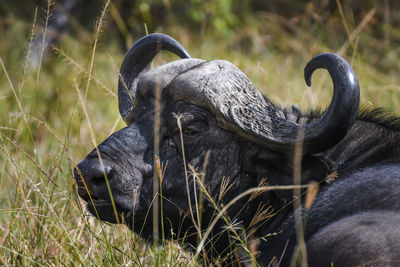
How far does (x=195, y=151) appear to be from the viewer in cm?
319

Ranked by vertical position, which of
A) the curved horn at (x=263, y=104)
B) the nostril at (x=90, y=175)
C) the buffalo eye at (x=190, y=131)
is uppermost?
the curved horn at (x=263, y=104)

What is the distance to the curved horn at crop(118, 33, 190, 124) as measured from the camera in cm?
378

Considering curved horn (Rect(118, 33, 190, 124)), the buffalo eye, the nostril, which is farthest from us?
curved horn (Rect(118, 33, 190, 124))

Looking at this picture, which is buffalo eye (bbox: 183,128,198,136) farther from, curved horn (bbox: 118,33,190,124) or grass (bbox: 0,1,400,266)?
curved horn (bbox: 118,33,190,124)

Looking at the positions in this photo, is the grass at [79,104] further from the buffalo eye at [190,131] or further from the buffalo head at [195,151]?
the buffalo eye at [190,131]

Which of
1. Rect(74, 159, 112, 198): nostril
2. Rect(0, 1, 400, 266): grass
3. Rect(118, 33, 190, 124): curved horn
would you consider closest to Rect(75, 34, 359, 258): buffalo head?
Rect(74, 159, 112, 198): nostril

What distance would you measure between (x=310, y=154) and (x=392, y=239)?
783 mm

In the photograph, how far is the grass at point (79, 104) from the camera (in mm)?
3236

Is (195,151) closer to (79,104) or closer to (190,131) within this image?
(190,131)

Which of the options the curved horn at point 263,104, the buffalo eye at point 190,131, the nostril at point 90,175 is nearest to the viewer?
the curved horn at point 263,104

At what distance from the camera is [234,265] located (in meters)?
3.16

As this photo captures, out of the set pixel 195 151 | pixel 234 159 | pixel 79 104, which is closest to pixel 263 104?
pixel 234 159

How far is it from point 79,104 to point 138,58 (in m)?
3.41

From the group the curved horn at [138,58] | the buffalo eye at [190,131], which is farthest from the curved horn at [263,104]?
the curved horn at [138,58]
